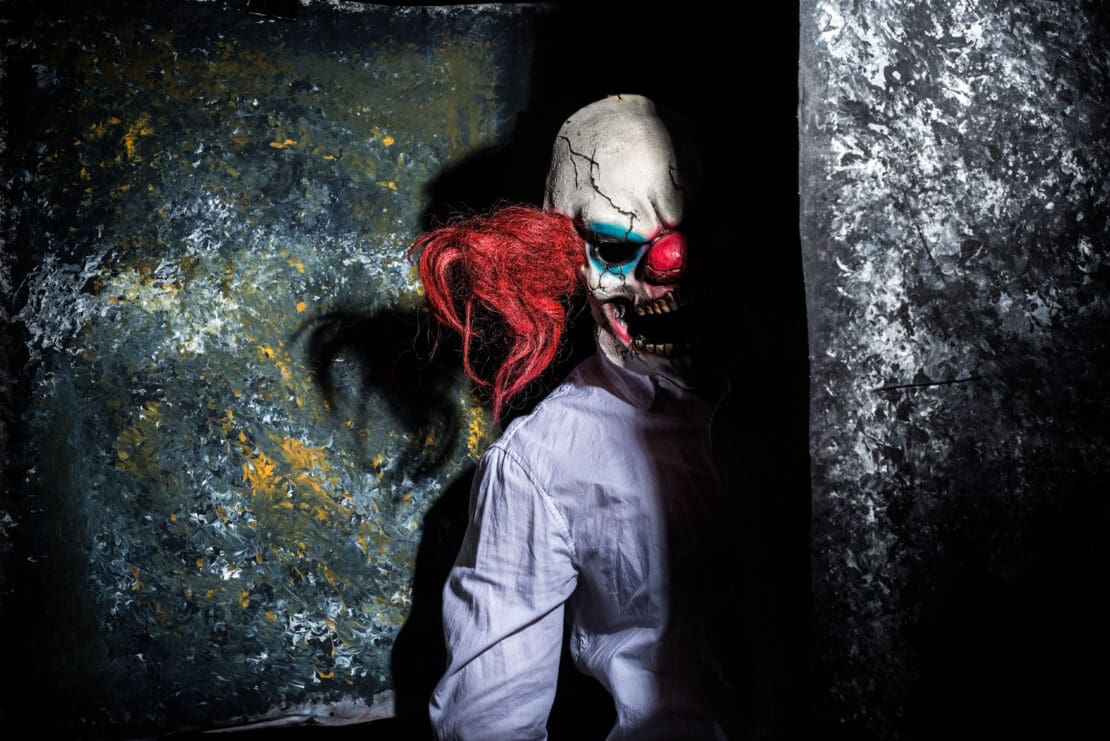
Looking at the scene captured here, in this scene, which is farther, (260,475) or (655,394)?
(260,475)

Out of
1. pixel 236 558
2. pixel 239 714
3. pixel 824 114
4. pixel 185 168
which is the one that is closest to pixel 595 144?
pixel 824 114

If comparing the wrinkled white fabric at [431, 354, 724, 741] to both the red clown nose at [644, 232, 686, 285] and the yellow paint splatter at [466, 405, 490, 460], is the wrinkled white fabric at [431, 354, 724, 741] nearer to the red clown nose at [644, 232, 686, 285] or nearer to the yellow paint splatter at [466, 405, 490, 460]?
the red clown nose at [644, 232, 686, 285]

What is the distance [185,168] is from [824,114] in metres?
0.95

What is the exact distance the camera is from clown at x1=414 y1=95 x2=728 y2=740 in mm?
929

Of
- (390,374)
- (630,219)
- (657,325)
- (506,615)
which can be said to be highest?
(630,219)

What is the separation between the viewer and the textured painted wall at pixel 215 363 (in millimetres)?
1175

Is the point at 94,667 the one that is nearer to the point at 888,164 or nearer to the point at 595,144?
the point at 595,144

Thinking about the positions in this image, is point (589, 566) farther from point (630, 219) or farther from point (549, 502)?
point (630, 219)

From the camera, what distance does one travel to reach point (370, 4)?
1294 mm

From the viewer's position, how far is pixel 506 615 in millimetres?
948

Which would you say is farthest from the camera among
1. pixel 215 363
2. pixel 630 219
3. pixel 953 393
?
pixel 215 363

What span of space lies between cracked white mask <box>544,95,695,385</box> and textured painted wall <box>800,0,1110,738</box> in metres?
0.27

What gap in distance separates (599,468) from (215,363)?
0.61 m

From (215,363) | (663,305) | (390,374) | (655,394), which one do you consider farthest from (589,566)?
(215,363)
